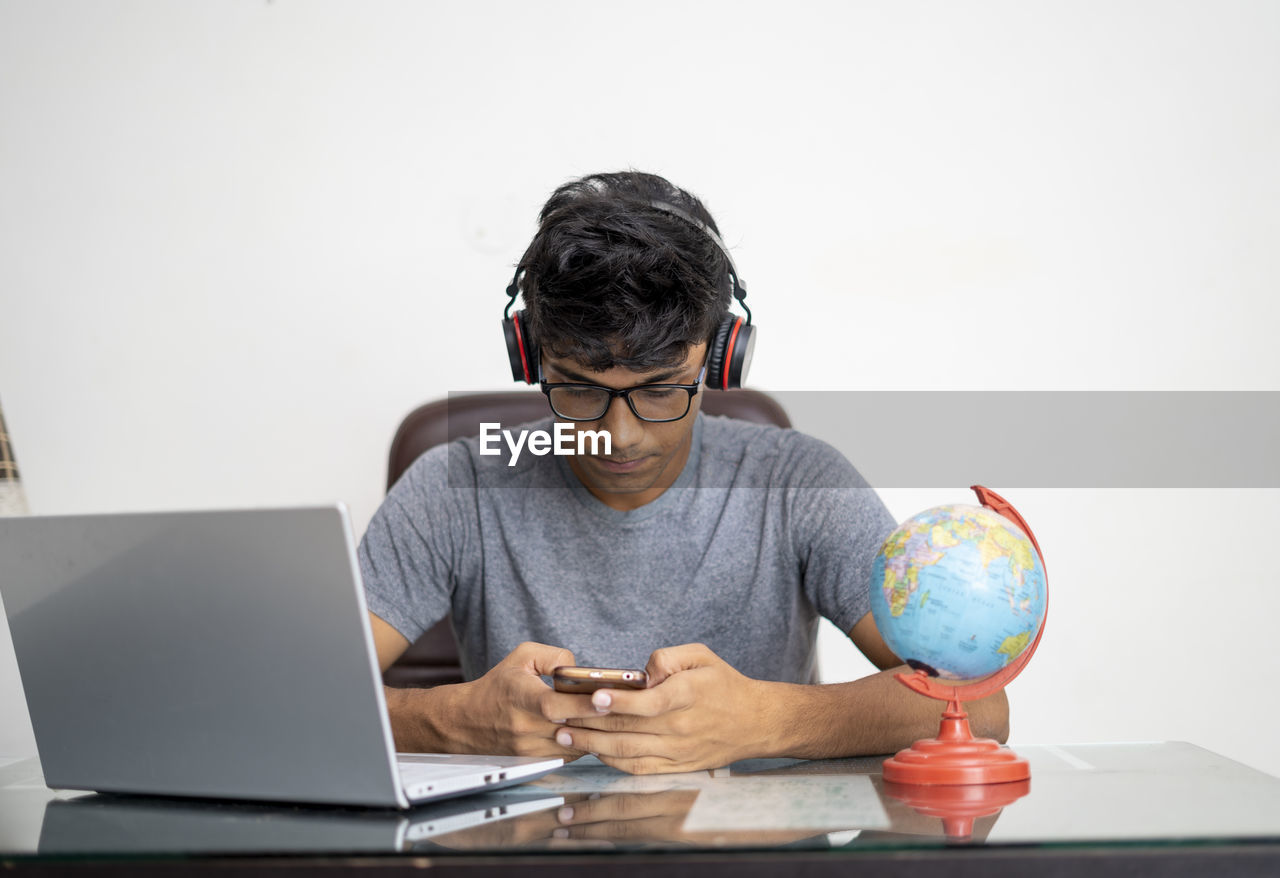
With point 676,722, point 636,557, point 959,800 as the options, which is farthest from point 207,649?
point 636,557

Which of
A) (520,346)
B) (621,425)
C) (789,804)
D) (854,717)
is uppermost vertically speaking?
(520,346)

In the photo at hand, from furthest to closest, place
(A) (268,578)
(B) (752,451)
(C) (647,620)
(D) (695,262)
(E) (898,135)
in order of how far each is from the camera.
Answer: (E) (898,135) < (B) (752,451) < (C) (647,620) < (D) (695,262) < (A) (268,578)

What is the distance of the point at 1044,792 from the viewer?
0.93 meters

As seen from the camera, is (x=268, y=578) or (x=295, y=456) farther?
(x=295, y=456)

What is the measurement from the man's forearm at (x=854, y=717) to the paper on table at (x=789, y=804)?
6.0 inches

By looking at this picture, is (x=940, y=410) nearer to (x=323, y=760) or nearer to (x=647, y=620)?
(x=647, y=620)

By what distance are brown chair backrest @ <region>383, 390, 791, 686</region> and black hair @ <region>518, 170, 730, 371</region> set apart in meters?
0.46

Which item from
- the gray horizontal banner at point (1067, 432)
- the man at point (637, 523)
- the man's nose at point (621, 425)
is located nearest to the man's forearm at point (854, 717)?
the man at point (637, 523)

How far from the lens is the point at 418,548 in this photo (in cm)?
170

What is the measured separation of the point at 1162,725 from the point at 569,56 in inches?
78.1

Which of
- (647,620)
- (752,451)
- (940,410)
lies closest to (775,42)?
(940,410)

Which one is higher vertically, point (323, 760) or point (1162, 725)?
point (323, 760)

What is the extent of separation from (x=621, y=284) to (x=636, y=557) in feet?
1.50

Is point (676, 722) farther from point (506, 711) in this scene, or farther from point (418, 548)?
point (418, 548)
